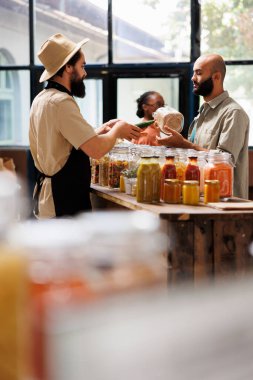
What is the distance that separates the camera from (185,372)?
400 millimetres

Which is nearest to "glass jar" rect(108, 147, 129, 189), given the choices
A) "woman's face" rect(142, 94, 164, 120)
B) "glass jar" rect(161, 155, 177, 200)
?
"glass jar" rect(161, 155, 177, 200)

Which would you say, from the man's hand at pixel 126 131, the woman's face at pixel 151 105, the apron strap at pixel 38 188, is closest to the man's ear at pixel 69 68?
the man's hand at pixel 126 131

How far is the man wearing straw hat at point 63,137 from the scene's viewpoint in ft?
10.5

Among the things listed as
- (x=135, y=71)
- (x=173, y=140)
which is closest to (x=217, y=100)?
(x=173, y=140)

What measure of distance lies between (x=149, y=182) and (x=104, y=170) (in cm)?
105

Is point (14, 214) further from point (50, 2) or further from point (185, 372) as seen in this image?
point (50, 2)

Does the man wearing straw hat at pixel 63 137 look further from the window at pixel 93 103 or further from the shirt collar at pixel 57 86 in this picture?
the window at pixel 93 103

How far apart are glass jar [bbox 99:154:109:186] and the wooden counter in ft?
4.39

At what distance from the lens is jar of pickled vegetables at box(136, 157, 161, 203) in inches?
120

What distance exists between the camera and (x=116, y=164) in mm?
3797

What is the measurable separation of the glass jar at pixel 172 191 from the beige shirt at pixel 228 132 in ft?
2.89

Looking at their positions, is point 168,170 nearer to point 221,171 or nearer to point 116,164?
point 221,171

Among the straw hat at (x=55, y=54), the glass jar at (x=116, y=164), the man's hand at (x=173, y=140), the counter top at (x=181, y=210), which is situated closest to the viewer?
the counter top at (x=181, y=210)

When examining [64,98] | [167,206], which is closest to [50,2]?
[64,98]
